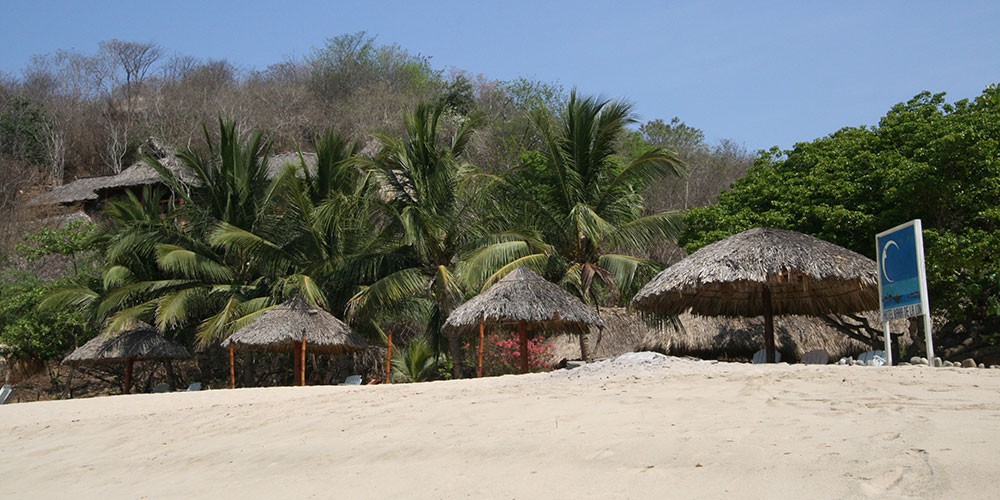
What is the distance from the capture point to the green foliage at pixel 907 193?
12039mm

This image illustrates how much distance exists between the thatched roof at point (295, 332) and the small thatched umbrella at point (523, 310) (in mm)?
2212

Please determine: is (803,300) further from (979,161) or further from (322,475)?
(322,475)

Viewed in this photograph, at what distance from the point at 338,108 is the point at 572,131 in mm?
19767

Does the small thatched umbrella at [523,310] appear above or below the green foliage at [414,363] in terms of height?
above

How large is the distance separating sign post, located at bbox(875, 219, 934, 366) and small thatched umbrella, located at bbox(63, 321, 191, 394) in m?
12.2

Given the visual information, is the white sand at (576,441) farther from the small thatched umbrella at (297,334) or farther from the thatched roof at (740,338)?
the thatched roof at (740,338)

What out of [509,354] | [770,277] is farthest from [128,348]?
[770,277]

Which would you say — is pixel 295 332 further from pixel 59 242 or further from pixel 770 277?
pixel 59 242

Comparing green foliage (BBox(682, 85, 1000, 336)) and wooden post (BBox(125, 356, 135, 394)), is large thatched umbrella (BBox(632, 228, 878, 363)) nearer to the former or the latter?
green foliage (BBox(682, 85, 1000, 336))

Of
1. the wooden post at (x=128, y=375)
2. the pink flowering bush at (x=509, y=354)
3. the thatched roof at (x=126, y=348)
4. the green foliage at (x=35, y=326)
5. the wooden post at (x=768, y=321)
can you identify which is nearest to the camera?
the wooden post at (x=768, y=321)

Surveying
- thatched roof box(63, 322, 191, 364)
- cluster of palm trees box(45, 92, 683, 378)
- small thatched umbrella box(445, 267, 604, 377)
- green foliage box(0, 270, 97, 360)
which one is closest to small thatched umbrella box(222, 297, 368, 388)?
cluster of palm trees box(45, 92, 683, 378)

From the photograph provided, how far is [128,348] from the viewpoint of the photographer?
1598 cm

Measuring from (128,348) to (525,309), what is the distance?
7716 mm

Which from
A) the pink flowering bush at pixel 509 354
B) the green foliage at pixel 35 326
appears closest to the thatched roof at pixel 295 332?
the pink flowering bush at pixel 509 354
